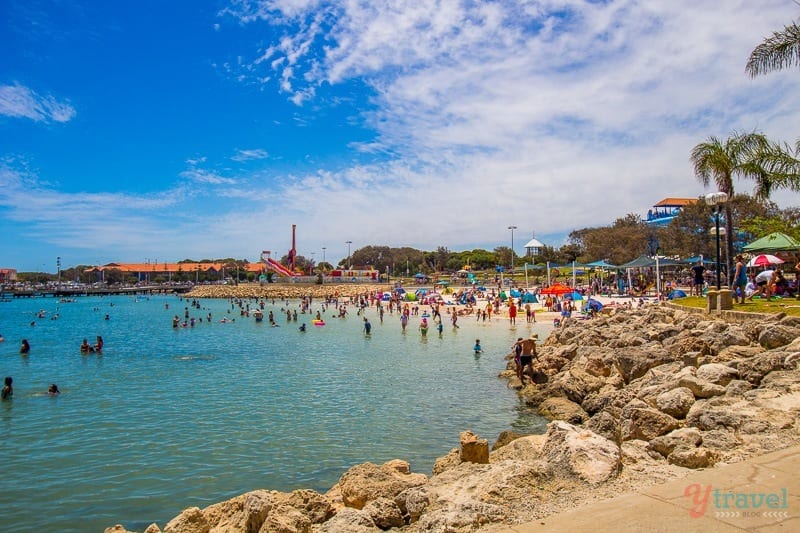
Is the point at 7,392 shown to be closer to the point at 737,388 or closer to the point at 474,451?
the point at 474,451

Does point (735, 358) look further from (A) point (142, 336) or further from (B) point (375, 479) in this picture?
(A) point (142, 336)

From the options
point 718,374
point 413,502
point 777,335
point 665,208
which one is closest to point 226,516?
point 413,502

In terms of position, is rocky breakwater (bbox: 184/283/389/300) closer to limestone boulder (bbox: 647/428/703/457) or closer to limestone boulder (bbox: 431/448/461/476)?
limestone boulder (bbox: 431/448/461/476)

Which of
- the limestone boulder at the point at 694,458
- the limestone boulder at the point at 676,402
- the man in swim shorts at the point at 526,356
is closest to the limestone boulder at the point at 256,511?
the limestone boulder at the point at 694,458

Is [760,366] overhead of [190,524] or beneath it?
overhead

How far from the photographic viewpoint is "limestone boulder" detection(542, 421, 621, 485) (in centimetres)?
527

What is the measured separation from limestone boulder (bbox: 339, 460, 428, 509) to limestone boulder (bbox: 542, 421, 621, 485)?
182 cm

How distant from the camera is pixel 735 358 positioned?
11188 mm

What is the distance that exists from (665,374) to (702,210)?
43085 mm

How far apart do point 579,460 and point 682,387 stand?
5.27m

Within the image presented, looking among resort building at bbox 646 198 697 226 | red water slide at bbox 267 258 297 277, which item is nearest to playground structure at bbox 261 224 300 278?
red water slide at bbox 267 258 297 277

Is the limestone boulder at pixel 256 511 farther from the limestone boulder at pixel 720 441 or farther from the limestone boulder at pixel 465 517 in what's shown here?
the limestone boulder at pixel 720 441

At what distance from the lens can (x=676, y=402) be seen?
862cm

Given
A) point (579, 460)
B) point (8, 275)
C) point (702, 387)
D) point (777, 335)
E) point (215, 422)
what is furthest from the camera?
point (8, 275)
